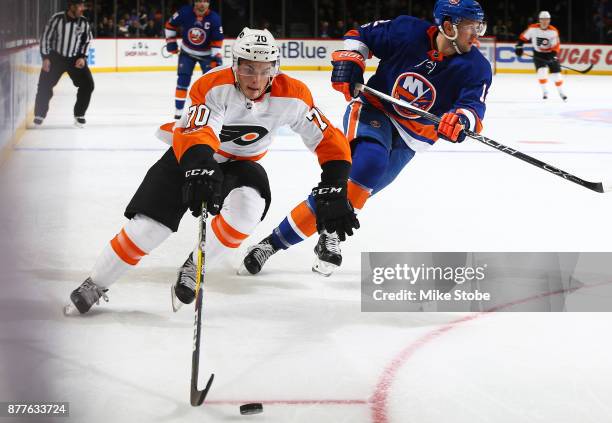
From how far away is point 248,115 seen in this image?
2949 mm

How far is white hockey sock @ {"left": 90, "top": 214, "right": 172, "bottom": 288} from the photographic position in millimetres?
2779

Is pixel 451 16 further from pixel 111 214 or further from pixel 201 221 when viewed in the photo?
pixel 111 214

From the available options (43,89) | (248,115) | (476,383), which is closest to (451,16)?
(248,115)

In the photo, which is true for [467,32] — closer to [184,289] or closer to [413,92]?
[413,92]

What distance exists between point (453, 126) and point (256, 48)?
100cm

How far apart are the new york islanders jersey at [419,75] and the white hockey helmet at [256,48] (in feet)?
3.38

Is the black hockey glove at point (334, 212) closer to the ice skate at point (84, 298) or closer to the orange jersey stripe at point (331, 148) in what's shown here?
the orange jersey stripe at point (331, 148)

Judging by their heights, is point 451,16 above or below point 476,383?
above

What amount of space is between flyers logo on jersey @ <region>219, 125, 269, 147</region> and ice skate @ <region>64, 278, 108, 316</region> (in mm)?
620

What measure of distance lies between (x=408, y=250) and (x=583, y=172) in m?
2.60

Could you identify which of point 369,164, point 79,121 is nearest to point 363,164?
point 369,164

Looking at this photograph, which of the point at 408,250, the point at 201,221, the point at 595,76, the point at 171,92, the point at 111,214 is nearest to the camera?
the point at 201,221

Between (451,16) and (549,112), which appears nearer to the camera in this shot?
(451,16)

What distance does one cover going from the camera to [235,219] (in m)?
3.09
